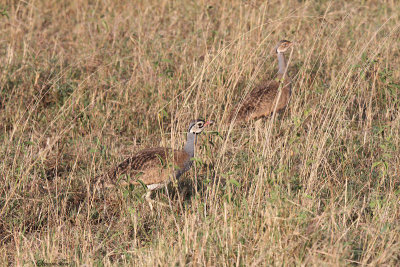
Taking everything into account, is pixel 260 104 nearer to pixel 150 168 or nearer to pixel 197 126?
pixel 197 126

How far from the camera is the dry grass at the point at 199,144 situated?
14.4 feet

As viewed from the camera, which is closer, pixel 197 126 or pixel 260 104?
pixel 197 126

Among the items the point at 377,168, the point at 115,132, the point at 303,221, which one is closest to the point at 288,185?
the point at 303,221

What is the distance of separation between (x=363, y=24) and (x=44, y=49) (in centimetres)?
473

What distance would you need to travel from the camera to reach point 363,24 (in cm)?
915

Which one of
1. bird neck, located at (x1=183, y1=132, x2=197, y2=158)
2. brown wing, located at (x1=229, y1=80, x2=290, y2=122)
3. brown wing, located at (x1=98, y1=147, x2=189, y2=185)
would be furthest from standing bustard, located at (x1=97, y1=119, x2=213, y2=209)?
brown wing, located at (x1=229, y1=80, x2=290, y2=122)

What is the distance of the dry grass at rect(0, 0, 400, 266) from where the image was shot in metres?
4.39

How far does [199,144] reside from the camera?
6.25 metres

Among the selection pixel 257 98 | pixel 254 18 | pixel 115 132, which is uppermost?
pixel 254 18

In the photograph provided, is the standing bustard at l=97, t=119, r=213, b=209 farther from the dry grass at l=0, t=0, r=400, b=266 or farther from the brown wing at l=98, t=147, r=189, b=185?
the dry grass at l=0, t=0, r=400, b=266

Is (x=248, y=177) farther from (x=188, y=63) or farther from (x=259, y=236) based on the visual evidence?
(x=188, y=63)

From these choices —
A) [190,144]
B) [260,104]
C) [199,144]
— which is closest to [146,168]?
[190,144]

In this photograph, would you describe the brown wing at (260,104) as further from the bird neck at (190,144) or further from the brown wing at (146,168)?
the brown wing at (146,168)

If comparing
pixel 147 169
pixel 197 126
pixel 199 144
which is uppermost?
pixel 197 126
